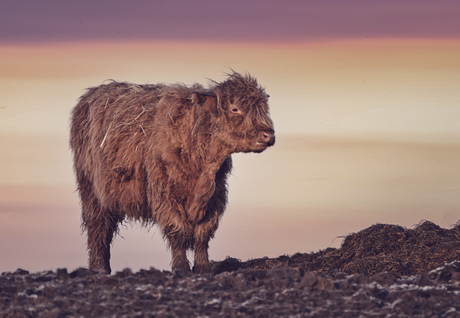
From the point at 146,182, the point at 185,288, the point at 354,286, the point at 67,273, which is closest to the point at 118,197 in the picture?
the point at 146,182

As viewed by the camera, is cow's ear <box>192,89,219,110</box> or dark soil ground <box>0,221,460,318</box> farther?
cow's ear <box>192,89,219,110</box>

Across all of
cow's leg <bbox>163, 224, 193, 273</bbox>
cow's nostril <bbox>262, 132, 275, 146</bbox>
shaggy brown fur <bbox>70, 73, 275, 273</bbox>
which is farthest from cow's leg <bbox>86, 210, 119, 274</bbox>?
cow's nostril <bbox>262, 132, 275, 146</bbox>

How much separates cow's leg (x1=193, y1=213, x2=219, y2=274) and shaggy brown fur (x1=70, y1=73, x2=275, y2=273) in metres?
0.01

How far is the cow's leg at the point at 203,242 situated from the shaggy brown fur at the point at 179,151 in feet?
0.05

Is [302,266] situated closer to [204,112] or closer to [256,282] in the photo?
[204,112]

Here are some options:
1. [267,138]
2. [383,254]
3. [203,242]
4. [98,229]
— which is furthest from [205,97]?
[383,254]

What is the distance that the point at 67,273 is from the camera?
418 inches

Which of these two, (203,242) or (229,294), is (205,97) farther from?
(229,294)

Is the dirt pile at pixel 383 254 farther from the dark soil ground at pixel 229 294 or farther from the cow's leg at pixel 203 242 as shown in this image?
the dark soil ground at pixel 229 294

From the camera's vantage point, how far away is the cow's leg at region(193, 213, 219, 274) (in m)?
12.1

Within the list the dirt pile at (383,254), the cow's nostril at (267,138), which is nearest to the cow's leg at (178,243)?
the dirt pile at (383,254)

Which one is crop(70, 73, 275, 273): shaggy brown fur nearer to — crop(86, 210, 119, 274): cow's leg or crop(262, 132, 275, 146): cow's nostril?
crop(262, 132, 275, 146): cow's nostril

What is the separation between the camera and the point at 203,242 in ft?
40.1

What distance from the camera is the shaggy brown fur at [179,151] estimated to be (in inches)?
465
